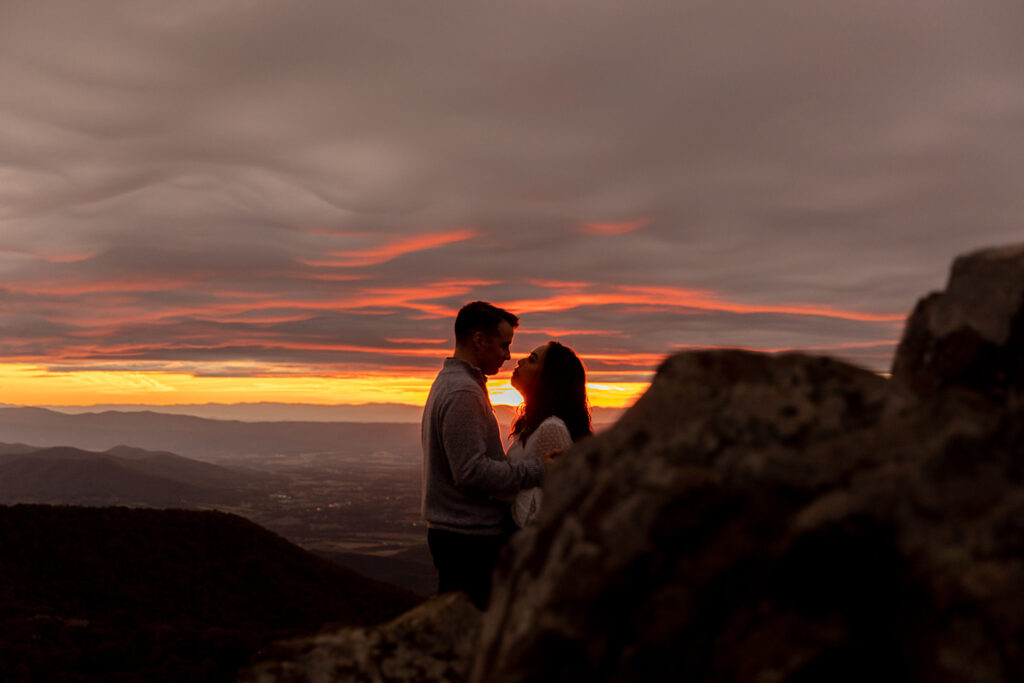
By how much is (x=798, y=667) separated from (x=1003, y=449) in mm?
1062

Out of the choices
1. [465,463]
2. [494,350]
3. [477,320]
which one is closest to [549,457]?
[465,463]

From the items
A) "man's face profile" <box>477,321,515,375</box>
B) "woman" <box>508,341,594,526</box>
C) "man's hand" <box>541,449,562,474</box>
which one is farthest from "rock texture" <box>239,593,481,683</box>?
"man's face profile" <box>477,321,515,375</box>

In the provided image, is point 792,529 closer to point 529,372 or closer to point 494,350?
point 494,350

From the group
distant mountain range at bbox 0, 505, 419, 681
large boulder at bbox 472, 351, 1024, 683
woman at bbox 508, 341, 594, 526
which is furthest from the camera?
distant mountain range at bbox 0, 505, 419, 681

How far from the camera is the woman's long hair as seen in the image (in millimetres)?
7164

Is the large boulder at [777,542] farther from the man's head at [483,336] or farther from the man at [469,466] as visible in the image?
the man's head at [483,336]

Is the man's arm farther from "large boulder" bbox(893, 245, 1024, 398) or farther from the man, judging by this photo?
"large boulder" bbox(893, 245, 1024, 398)

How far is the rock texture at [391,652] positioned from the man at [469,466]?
166cm

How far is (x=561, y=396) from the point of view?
23.7 ft

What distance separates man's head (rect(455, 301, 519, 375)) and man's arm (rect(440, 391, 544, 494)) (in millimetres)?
489

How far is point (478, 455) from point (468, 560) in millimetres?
1044

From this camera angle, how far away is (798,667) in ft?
7.43

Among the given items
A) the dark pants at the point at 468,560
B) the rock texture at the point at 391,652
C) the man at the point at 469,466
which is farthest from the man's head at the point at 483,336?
the rock texture at the point at 391,652

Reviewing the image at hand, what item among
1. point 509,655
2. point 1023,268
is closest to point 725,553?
point 509,655
